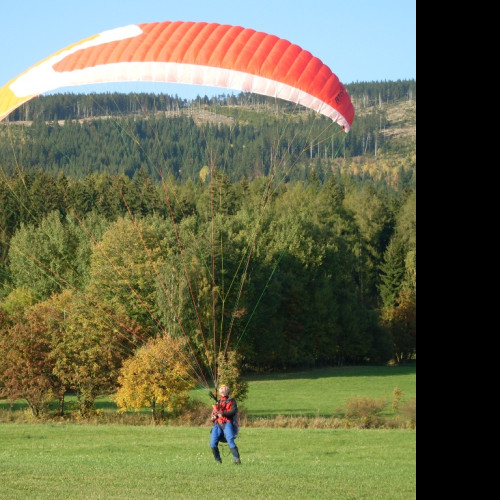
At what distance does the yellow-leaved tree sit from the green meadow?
1.13 meters

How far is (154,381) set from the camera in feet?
84.5

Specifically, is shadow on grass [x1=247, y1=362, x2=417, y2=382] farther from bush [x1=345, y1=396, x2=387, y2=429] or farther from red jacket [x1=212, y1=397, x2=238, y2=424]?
red jacket [x1=212, y1=397, x2=238, y2=424]

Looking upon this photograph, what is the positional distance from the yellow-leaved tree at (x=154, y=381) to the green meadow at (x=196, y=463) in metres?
1.13

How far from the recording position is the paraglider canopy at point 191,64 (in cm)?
1173

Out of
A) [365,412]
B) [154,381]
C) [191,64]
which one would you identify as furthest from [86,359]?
[191,64]

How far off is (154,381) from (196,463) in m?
12.1

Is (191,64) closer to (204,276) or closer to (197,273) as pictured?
(204,276)

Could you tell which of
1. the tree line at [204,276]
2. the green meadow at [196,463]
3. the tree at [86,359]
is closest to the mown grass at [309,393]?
the green meadow at [196,463]

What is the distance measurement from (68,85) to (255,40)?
3.02 metres

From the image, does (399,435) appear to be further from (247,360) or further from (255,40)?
(247,360)

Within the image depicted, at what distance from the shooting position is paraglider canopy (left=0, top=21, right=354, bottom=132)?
11.7m

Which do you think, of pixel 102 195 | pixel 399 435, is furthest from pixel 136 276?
pixel 399 435
